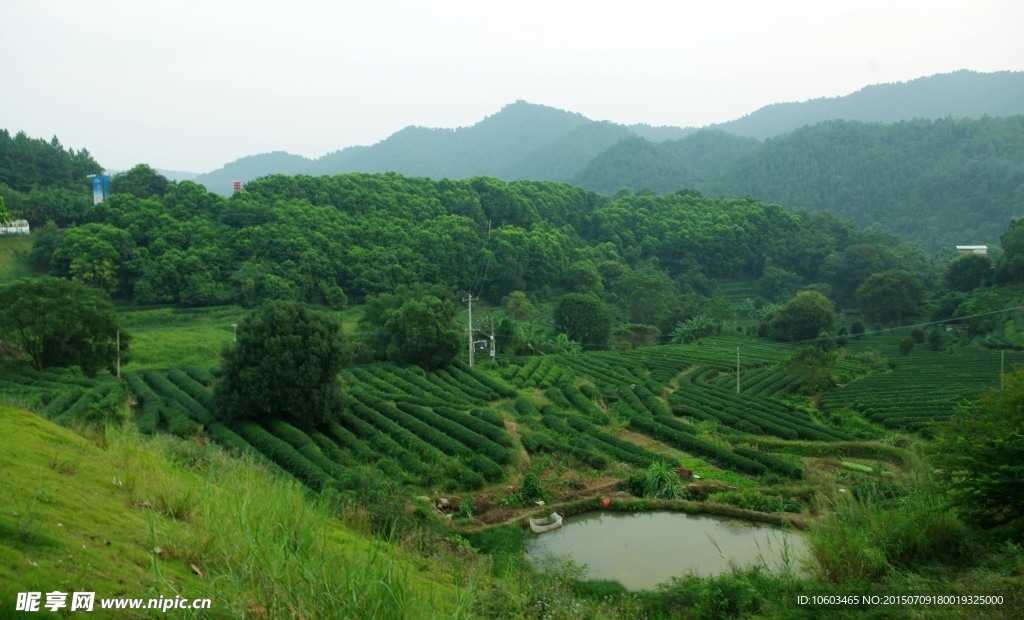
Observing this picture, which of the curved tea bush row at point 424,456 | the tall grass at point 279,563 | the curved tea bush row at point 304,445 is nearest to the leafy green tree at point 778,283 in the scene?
the curved tea bush row at point 424,456

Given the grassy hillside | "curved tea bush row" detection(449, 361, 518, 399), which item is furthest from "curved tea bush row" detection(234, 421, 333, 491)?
"curved tea bush row" detection(449, 361, 518, 399)

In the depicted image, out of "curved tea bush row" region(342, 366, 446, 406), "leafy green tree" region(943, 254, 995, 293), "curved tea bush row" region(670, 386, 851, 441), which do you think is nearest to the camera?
"curved tea bush row" region(670, 386, 851, 441)

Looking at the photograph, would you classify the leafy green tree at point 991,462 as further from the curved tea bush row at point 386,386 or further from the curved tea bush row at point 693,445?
the curved tea bush row at point 386,386

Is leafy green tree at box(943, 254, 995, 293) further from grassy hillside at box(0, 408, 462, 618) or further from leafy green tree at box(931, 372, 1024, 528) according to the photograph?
grassy hillside at box(0, 408, 462, 618)

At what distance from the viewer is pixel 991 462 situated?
452 inches

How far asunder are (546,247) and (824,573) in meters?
65.7

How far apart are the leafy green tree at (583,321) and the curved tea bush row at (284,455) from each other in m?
35.5

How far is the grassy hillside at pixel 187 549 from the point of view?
5.46m

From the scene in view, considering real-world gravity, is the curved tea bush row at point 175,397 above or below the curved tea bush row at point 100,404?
below

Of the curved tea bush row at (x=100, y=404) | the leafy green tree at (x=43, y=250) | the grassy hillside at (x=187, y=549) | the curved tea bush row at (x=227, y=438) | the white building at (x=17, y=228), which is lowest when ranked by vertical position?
the curved tea bush row at (x=227, y=438)

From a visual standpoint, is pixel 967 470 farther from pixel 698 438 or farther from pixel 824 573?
pixel 698 438

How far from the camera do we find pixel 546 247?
7556 cm

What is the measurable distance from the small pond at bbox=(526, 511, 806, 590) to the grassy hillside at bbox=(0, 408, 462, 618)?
6.84 m

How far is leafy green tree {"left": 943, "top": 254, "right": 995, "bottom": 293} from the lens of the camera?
63.2 m
